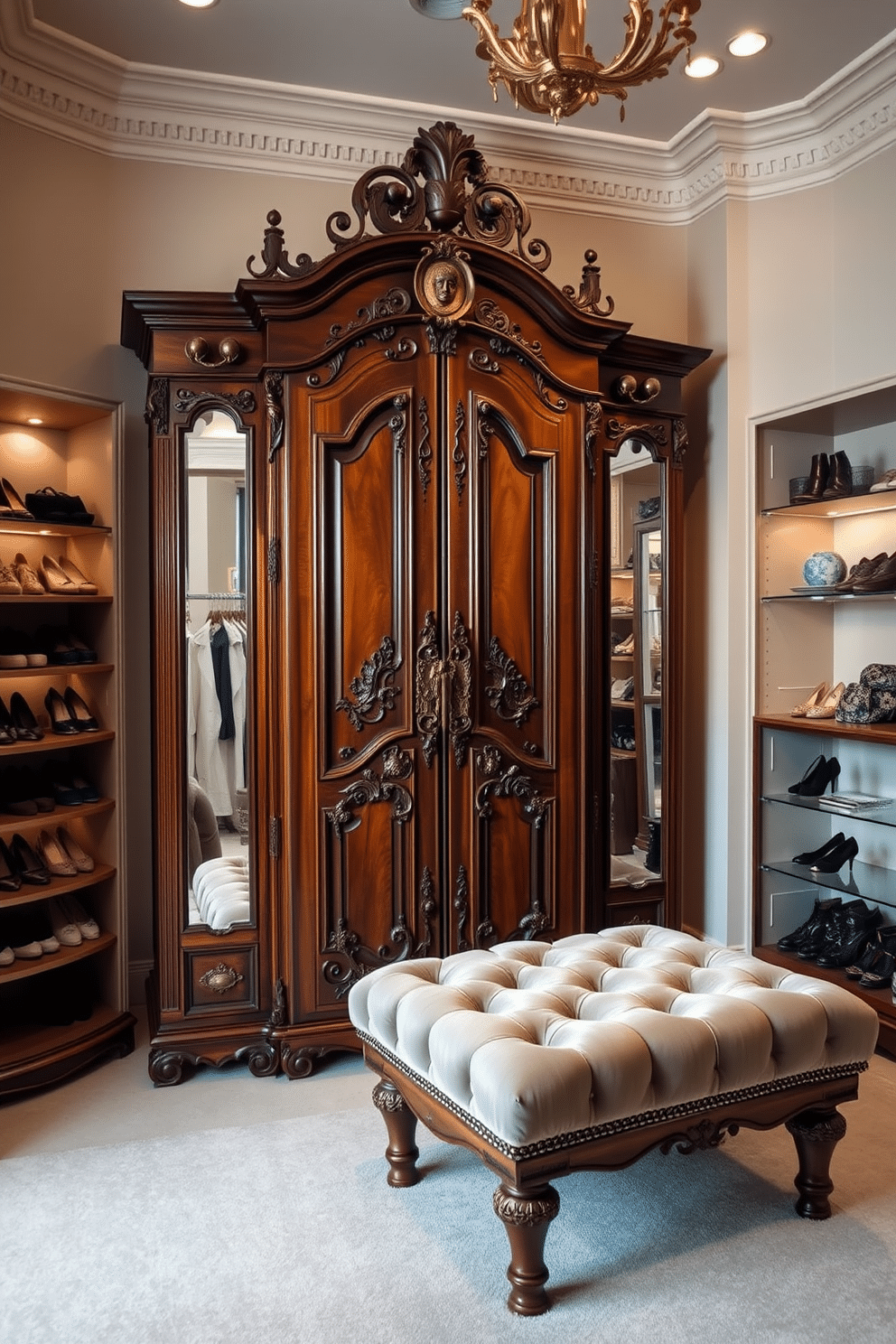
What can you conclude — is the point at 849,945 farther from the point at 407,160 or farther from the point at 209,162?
the point at 209,162

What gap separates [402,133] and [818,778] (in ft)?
9.41

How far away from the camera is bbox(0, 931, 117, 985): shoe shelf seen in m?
3.20

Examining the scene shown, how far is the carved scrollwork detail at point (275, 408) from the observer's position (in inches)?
126

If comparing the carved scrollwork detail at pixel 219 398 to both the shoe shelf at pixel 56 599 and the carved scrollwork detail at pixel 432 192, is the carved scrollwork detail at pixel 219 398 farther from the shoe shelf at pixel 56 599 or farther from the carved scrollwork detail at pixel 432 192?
the shoe shelf at pixel 56 599

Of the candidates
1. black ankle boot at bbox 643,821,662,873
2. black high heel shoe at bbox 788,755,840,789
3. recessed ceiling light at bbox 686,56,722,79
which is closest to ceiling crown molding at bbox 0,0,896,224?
recessed ceiling light at bbox 686,56,722,79

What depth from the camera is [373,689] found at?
3318 mm

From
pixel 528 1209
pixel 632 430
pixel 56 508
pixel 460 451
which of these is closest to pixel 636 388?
pixel 632 430

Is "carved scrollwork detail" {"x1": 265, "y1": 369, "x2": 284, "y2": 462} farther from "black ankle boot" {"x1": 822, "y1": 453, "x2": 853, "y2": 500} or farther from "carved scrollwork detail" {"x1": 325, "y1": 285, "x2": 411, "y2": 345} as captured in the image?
"black ankle boot" {"x1": 822, "y1": 453, "x2": 853, "y2": 500}

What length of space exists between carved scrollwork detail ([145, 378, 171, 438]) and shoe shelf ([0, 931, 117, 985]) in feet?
5.44

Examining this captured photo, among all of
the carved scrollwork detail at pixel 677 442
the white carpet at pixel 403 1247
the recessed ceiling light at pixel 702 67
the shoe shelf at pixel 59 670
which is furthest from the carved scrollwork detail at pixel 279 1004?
the recessed ceiling light at pixel 702 67

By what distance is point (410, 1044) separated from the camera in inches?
91.4

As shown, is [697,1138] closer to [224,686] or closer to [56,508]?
[224,686]

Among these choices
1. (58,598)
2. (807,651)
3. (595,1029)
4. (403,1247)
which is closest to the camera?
(595,1029)

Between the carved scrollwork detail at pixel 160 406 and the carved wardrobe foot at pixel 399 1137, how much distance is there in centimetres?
200
